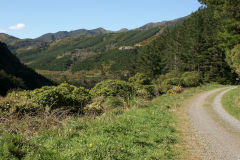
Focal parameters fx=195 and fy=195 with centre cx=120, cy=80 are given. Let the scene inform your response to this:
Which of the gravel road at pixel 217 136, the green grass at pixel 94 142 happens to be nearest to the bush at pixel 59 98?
the green grass at pixel 94 142

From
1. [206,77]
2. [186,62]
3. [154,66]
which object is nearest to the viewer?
[206,77]

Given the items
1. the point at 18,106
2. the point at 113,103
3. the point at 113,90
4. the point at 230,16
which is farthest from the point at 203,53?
the point at 18,106

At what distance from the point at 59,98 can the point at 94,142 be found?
5399 mm

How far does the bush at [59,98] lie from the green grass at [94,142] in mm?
2711

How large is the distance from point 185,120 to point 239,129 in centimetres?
261

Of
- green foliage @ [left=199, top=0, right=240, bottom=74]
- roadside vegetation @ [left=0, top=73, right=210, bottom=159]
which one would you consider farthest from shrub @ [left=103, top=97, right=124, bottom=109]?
green foliage @ [left=199, top=0, right=240, bottom=74]

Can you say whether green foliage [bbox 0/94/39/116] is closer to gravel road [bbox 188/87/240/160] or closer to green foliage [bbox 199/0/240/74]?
gravel road [bbox 188/87/240/160]

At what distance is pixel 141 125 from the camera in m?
8.41

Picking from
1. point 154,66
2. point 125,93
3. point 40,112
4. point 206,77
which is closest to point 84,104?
point 40,112

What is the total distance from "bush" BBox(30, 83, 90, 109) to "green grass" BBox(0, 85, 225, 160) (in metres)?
2.71

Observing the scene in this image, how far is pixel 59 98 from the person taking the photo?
407 inches

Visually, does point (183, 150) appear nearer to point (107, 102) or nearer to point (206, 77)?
point (107, 102)

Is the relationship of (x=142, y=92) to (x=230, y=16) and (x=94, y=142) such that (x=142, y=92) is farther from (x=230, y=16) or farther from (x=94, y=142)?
(x=94, y=142)

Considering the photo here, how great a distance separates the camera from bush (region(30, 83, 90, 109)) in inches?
380
